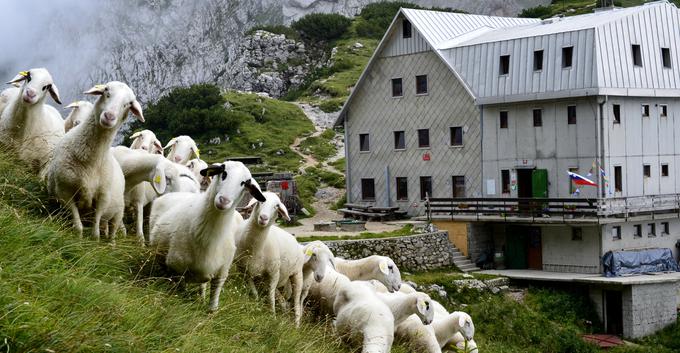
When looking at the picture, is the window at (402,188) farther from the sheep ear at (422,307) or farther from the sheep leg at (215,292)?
the sheep leg at (215,292)

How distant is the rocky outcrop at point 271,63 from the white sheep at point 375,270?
258ft

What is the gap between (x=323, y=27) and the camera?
104m

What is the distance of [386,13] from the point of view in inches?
4181

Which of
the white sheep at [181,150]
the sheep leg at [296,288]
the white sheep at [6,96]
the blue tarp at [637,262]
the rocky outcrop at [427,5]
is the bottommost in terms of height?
the blue tarp at [637,262]

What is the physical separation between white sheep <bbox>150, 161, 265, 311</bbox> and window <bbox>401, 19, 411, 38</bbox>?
34.8 m

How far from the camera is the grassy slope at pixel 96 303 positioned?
25.8 ft

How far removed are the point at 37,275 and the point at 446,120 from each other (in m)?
36.8

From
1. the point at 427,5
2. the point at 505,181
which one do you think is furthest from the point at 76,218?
the point at 427,5

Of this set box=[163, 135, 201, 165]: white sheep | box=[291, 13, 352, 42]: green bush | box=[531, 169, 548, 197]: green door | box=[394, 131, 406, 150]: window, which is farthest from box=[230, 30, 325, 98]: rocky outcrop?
box=[163, 135, 201, 165]: white sheep

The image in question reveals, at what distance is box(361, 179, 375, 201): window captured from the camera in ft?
157

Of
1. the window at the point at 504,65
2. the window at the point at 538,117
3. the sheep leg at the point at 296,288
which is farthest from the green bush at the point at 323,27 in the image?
the sheep leg at the point at 296,288

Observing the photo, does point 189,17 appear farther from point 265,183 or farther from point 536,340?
point 536,340

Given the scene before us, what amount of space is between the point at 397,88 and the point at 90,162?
3539cm

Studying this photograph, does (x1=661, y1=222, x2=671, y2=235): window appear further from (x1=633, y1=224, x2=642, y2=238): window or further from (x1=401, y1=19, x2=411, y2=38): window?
(x1=401, y1=19, x2=411, y2=38): window
